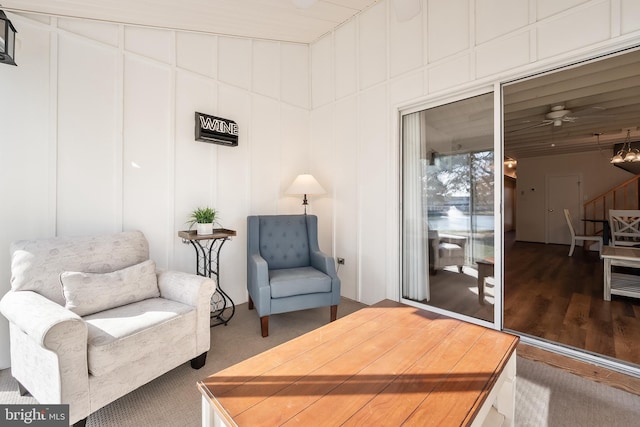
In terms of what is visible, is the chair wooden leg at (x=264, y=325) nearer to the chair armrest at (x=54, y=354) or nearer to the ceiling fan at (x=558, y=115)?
the chair armrest at (x=54, y=354)

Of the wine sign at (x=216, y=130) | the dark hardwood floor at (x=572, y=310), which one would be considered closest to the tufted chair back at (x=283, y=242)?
the wine sign at (x=216, y=130)

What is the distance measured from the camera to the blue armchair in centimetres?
248

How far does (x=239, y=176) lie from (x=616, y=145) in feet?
27.4

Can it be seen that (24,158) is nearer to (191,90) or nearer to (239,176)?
(191,90)

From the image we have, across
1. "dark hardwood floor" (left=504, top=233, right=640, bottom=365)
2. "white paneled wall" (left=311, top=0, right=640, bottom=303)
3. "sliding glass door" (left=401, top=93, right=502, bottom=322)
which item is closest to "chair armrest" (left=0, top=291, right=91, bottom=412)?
"white paneled wall" (left=311, top=0, right=640, bottom=303)

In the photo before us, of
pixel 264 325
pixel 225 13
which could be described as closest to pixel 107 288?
pixel 264 325

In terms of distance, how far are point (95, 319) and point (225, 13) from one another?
2.76m

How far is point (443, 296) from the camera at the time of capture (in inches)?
113

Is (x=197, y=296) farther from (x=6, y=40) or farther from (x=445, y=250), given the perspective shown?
(x=445, y=250)

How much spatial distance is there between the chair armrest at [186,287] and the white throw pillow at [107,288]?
79 millimetres

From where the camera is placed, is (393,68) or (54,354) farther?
(393,68)

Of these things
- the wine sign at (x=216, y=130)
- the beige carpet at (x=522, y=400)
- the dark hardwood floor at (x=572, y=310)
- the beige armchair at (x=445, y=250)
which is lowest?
the beige carpet at (x=522, y=400)

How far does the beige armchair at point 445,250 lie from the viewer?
2.74 meters

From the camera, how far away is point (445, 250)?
9.36ft
